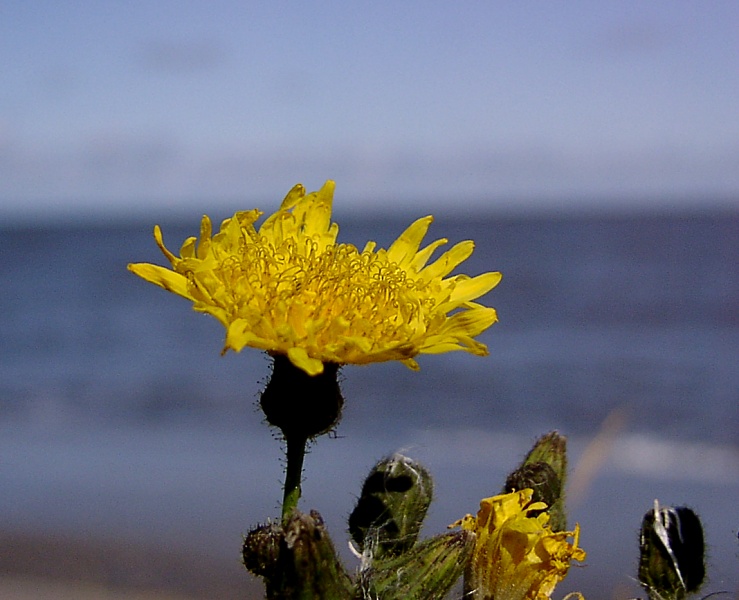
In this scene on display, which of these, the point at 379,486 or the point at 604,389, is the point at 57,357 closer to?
the point at 604,389

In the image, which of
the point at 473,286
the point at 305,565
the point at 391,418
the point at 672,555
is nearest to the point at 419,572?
the point at 305,565

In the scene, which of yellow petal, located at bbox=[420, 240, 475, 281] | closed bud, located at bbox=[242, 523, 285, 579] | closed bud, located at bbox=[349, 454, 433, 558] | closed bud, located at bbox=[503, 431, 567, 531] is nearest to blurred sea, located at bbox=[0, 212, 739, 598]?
closed bud, located at bbox=[349, 454, 433, 558]

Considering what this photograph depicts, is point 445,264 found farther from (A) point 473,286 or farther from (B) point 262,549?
(B) point 262,549

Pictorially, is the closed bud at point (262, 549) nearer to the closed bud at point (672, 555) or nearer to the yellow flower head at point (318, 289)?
the yellow flower head at point (318, 289)

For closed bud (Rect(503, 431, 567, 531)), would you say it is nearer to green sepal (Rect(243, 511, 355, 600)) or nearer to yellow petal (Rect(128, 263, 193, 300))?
green sepal (Rect(243, 511, 355, 600))

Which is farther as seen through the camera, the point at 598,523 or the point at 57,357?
the point at 57,357

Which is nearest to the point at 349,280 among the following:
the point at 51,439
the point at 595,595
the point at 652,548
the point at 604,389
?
the point at 652,548
